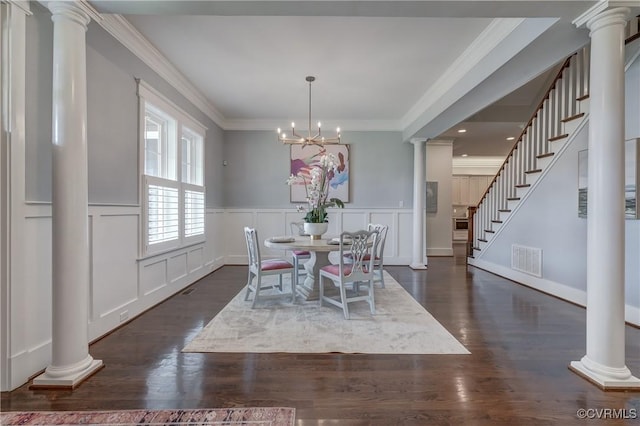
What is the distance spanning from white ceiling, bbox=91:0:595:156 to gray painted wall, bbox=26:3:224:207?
373 mm

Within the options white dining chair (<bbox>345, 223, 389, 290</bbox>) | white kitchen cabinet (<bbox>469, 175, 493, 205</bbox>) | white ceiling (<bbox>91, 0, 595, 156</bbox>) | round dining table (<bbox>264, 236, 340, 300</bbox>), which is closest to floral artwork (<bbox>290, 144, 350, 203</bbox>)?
white ceiling (<bbox>91, 0, 595, 156</bbox>)

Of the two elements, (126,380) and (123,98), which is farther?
(123,98)

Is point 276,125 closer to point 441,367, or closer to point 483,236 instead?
point 483,236

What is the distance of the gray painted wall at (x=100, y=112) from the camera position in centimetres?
201

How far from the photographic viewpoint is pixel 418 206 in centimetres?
580

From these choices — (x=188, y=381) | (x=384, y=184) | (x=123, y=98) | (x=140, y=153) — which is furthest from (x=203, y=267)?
(x=384, y=184)

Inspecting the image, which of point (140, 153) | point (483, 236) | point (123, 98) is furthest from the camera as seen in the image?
point (483, 236)

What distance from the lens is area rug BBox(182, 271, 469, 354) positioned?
243 cm

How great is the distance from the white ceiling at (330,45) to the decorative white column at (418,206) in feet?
2.83

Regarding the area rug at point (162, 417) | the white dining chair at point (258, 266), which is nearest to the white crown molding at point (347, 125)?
the white dining chair at point (258, 266)

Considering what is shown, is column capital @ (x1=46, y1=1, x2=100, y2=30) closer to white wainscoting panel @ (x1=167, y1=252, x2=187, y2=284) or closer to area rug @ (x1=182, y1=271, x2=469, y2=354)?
area rug @ (x1=182, y1=271, x2=469, y2=354)

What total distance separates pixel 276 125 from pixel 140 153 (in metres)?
3.15

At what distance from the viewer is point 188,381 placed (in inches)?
77.9

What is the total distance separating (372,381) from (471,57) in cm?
332
